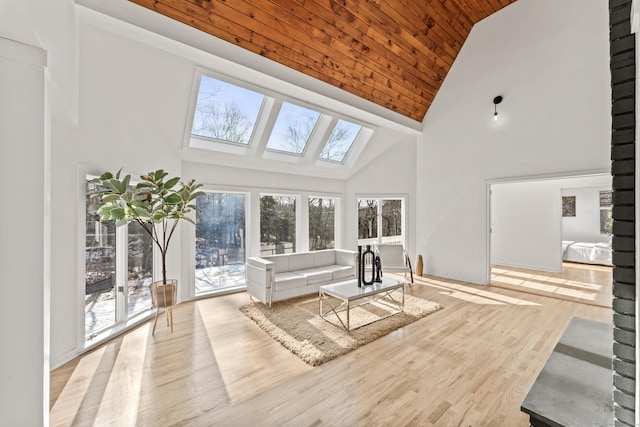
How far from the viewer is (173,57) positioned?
3207 mm

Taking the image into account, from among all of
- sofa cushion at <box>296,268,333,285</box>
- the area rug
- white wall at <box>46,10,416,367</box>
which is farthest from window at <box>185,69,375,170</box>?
the area rug

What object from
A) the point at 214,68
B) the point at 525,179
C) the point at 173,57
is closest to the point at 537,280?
the point at 525,179

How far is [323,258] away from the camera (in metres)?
5.16

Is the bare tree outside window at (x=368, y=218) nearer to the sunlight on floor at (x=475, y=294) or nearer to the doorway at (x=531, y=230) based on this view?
the sunlight on floor at (x=475, y=294)

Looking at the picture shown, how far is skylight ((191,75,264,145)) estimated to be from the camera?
3947mm

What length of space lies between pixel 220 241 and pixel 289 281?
1585mm

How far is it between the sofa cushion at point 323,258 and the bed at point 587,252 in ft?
21.7

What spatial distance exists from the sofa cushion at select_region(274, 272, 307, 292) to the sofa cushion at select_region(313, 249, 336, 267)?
72 cm

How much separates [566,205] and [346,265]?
7.26 metres

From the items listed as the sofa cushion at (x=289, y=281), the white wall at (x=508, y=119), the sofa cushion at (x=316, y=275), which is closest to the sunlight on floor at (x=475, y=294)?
the white wall at (x=508, y=119)

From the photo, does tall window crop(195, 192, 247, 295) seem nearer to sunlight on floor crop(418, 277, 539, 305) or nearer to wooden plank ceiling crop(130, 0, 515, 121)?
wooden plank ceiling crop(130, 0, 515, 121)

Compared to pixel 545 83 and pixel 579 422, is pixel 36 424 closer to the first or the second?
pixel 579 422

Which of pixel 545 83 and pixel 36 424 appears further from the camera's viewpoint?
pixel 545 83

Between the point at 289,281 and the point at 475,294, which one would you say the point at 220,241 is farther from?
the point at 475,294
